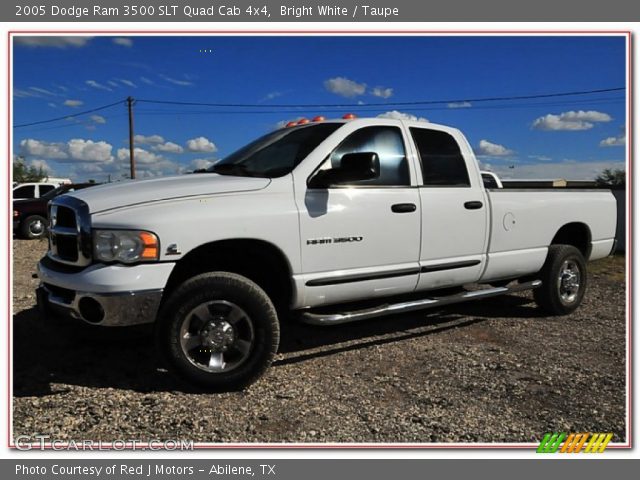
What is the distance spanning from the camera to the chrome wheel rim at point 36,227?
47.7 feet

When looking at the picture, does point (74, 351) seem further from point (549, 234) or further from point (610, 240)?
point (610, 240)

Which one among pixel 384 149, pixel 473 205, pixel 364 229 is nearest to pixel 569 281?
pixel 473 205

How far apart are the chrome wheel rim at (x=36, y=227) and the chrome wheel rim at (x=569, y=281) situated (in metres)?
14.1

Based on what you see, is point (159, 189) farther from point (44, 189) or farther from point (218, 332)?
point (44, 189)

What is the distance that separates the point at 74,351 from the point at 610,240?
5.95 meters

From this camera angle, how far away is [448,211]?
14.4ft

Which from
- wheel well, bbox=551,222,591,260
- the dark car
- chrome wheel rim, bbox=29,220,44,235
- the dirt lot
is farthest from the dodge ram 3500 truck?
chrome wheel rim, bbox=29,220,44,235

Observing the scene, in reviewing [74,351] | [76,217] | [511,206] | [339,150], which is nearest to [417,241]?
[339,150]

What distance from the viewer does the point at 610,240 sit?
6.14 m

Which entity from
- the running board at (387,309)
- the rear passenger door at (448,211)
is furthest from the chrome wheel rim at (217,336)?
the rear passenger door at (448,211)

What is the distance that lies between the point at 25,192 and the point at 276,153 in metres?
15.1

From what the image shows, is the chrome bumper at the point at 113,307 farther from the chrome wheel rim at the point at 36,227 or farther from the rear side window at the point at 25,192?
the rear side window at the point at 25,192

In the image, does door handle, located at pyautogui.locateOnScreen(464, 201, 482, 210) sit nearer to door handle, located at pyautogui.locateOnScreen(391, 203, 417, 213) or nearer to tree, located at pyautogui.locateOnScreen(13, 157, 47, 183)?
door handle, located at pyautogui.locateOnScreen(391, 203, 417, 213)

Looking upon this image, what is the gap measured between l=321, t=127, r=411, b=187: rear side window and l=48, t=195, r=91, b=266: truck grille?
73.8 inches
